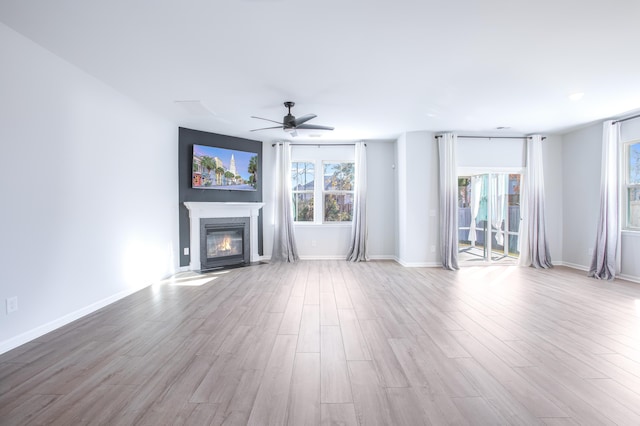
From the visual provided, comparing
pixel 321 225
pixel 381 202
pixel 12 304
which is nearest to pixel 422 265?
pixel 381 202

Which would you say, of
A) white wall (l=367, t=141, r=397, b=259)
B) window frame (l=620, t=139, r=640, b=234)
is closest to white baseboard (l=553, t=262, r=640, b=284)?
window frame (l=620, t=139, r=640, b=234)

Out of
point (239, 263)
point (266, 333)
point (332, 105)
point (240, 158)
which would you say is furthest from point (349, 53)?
point (239, 263)

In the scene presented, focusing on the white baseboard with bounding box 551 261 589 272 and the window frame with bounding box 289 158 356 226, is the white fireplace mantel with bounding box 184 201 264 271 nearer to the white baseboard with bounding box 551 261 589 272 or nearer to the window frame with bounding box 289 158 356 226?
the window frame with bounding box 289 158 356 226

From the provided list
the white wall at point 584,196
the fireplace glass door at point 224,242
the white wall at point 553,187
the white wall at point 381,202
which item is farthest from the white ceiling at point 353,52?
the fireplace glass door at point 224,242

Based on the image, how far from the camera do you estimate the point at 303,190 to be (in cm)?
695

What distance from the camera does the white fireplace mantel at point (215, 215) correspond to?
565cm

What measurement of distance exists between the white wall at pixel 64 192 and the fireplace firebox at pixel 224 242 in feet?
4.10

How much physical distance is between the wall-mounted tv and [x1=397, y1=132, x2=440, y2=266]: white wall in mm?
3354

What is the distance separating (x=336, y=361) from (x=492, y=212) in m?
5.45

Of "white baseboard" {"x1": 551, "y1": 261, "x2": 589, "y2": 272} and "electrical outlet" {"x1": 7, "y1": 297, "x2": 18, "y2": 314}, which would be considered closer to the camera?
"electrical outlet" {"x1": 7, "y1": 297, "x2": 18, "y2": 314}

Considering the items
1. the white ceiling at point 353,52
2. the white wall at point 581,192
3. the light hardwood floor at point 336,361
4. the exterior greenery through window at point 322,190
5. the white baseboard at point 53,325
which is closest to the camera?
the light hardwood floor at point 336,361

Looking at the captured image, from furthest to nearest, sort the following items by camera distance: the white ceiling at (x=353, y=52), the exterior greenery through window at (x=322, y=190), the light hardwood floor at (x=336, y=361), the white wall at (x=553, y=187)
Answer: the exterior greenery through window at (x=322, y=190)
the white wall at (x=553, y=187)
the white ceiling at (x=353, y=52)
the light hardwood floor at (x=336, y=361)

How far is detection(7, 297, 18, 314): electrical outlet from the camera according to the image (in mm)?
2517

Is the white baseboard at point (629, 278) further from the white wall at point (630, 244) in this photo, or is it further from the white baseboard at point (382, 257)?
the white baseboard at point (382, 257)
